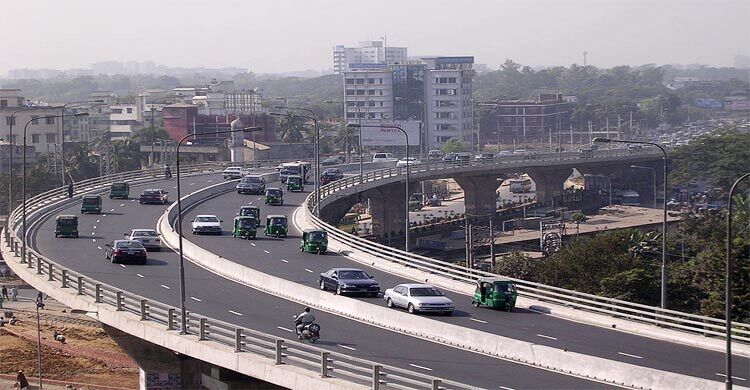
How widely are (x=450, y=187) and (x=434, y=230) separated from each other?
58.7 meters

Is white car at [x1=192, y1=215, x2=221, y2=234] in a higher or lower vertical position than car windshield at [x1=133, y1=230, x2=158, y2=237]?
lower

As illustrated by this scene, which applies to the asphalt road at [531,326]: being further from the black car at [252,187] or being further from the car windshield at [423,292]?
the black car at [252,187]

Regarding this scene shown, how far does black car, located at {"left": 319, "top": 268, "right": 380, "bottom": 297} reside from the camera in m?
47.4

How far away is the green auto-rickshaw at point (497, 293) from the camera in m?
44.5

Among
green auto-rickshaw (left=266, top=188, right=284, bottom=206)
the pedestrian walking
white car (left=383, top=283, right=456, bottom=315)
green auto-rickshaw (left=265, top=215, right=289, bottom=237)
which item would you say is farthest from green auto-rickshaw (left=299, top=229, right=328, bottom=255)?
green auto-rickshaw (left=266, top=188, right=284, bottom=206)

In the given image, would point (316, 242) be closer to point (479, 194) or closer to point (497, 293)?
point (497, 293)

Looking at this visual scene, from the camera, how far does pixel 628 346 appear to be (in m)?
37.2

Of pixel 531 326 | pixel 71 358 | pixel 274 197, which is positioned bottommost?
pixel 71 358

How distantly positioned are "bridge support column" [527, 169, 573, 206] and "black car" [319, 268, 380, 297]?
340 ft

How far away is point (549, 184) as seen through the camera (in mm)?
151875

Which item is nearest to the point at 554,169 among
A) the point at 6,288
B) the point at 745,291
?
the point at 6,288

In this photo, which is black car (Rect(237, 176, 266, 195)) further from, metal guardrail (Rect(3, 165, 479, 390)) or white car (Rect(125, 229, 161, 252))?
metal guardrail (Rect(3, 165, 479, 390))

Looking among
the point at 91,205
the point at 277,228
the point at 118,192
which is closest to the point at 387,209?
the point at 118,192

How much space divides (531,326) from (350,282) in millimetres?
8735
